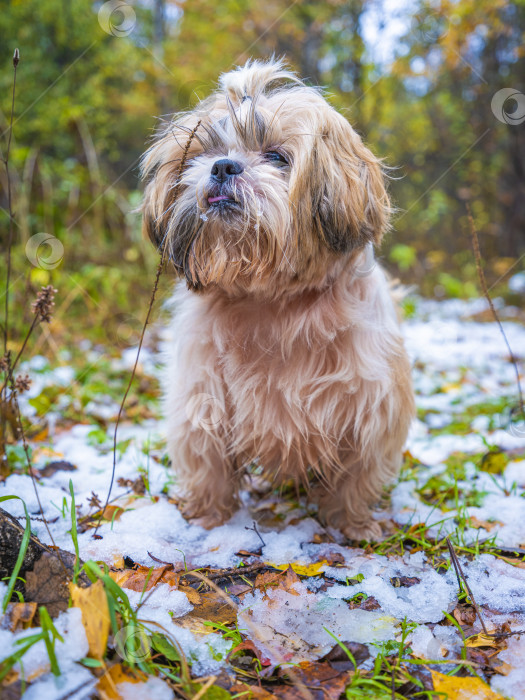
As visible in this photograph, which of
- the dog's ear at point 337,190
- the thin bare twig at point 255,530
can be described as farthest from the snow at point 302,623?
the dog's ear at point 337,190

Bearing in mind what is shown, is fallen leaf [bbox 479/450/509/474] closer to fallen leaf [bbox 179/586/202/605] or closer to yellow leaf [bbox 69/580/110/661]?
fallen leaf [bbox 179/586/202/605]

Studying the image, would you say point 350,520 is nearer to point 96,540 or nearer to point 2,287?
point 96,540

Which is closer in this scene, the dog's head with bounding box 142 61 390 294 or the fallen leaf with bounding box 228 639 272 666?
the fallen leaf with bounding box 228 639 272 666

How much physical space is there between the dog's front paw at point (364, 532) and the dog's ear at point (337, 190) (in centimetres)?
109

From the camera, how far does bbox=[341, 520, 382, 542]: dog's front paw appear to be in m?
2.25

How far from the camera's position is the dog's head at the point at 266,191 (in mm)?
1955

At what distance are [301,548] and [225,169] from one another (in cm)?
137

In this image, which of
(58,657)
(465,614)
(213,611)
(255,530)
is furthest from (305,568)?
(58,657)

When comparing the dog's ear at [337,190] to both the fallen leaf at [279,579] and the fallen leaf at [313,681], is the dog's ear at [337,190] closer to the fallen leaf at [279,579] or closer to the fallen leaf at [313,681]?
the fallen leaf at [279,579]

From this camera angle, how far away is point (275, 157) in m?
2.07

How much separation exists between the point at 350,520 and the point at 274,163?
1401mm

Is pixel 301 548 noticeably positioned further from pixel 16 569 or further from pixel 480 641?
pixel 16 569

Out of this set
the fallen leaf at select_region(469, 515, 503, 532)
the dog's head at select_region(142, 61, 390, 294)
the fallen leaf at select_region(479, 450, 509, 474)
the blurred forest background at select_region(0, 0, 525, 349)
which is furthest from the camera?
the blurred forest background at select_region(0, 0, 525, 349)

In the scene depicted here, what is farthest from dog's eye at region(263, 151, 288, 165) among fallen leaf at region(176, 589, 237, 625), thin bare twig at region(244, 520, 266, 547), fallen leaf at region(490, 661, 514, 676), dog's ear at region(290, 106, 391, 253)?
fallen leaf at region(490, 661, 514, 676)
